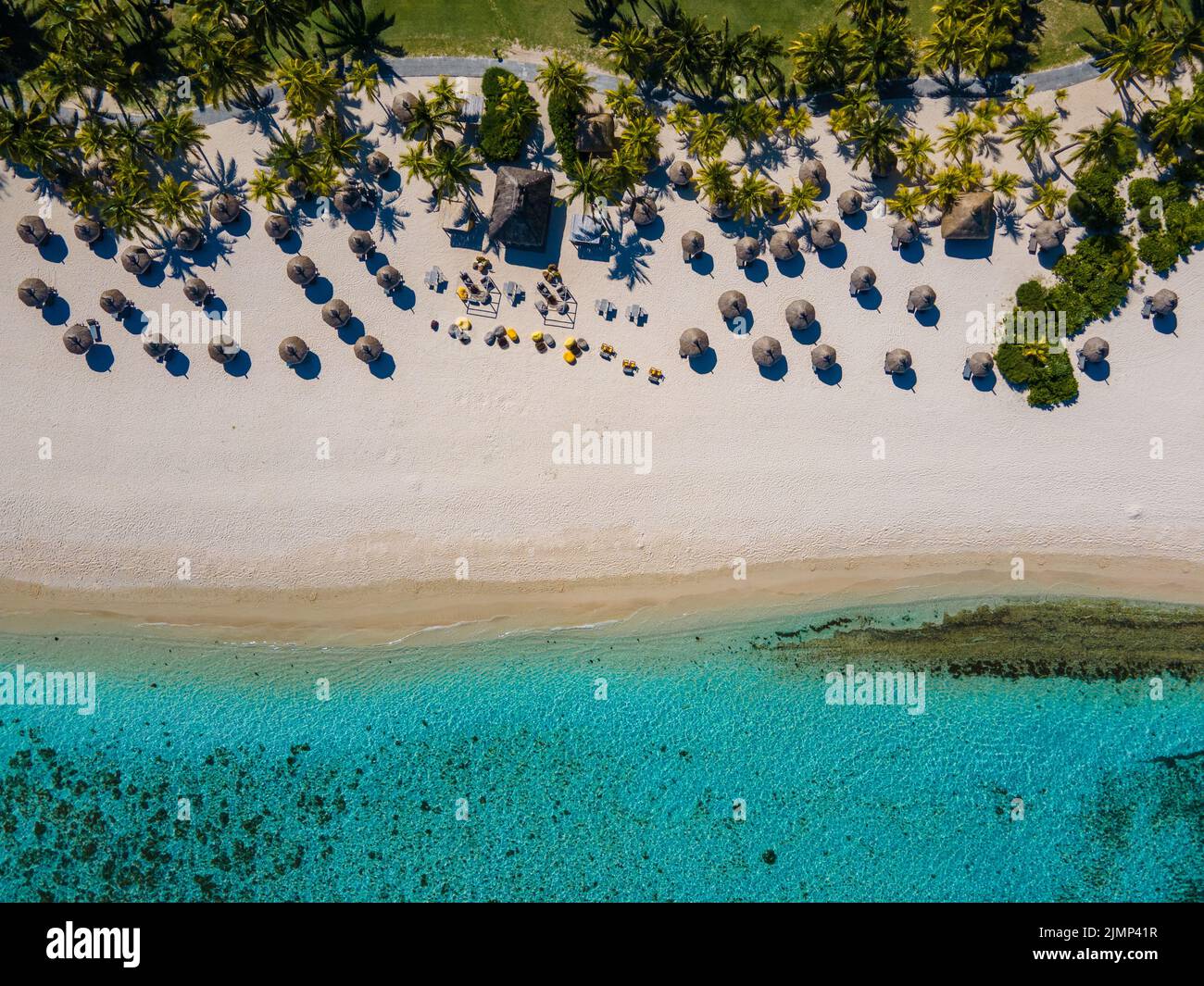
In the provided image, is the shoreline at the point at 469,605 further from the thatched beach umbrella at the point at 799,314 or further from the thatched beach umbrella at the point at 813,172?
the thatched beach umbrella at the point at 813,172

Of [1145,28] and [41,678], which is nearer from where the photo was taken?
[1145,28]

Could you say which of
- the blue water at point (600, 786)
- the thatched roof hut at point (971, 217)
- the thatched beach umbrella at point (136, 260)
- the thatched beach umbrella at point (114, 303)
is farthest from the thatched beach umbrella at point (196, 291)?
the thatched roof hut at point (971, 217)

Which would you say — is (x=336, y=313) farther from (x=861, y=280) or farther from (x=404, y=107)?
(x=861, y=280)

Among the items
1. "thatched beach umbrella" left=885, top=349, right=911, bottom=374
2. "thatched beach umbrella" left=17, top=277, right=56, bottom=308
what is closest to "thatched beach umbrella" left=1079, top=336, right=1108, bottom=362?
"thatched beach umbrella" left=885, top=349, right=911, bottom=374

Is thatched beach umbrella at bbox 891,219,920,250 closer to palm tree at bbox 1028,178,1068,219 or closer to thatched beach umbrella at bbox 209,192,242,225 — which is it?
palm tree at bbox 1028,178,1068,219
